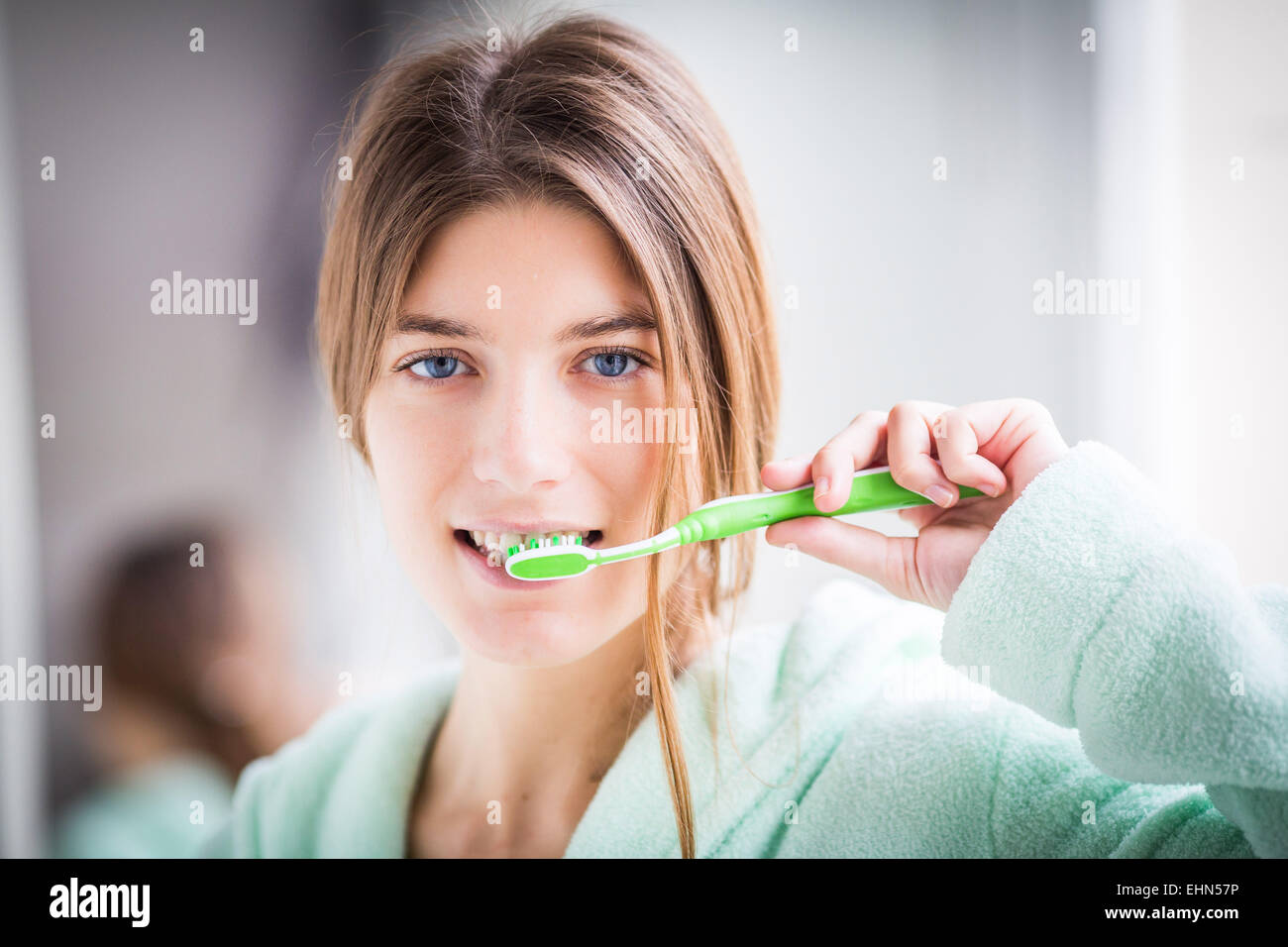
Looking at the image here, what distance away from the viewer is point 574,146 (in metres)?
0.59

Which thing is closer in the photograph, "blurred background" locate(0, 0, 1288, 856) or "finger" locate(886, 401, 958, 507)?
"finger" locate(886, 401, 958, 507)

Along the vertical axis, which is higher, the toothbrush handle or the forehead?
the forehead

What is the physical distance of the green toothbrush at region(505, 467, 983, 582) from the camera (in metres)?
0.55

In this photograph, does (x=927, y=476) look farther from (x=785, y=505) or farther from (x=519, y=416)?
(x=519, y=416)

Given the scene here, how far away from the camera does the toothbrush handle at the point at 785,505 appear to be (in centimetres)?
55

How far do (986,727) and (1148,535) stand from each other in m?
0.17

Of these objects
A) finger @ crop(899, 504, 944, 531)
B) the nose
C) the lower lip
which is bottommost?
the lower lip

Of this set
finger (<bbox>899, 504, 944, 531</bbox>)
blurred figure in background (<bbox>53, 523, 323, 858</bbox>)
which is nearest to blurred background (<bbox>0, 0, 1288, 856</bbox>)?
blurred figure in background (<bbox>53, 523, 323, 858</bbox>)

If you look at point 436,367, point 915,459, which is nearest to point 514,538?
point 436,367

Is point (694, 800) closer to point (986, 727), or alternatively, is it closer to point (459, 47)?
point (986, 727)

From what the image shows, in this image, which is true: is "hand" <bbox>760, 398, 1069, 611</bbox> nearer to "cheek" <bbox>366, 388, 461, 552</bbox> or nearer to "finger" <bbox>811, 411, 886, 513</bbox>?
"finger" <bbox>811, 411, 886, 513</bbox>

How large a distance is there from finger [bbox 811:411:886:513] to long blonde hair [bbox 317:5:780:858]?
10cm

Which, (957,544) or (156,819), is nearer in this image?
(957,544)
